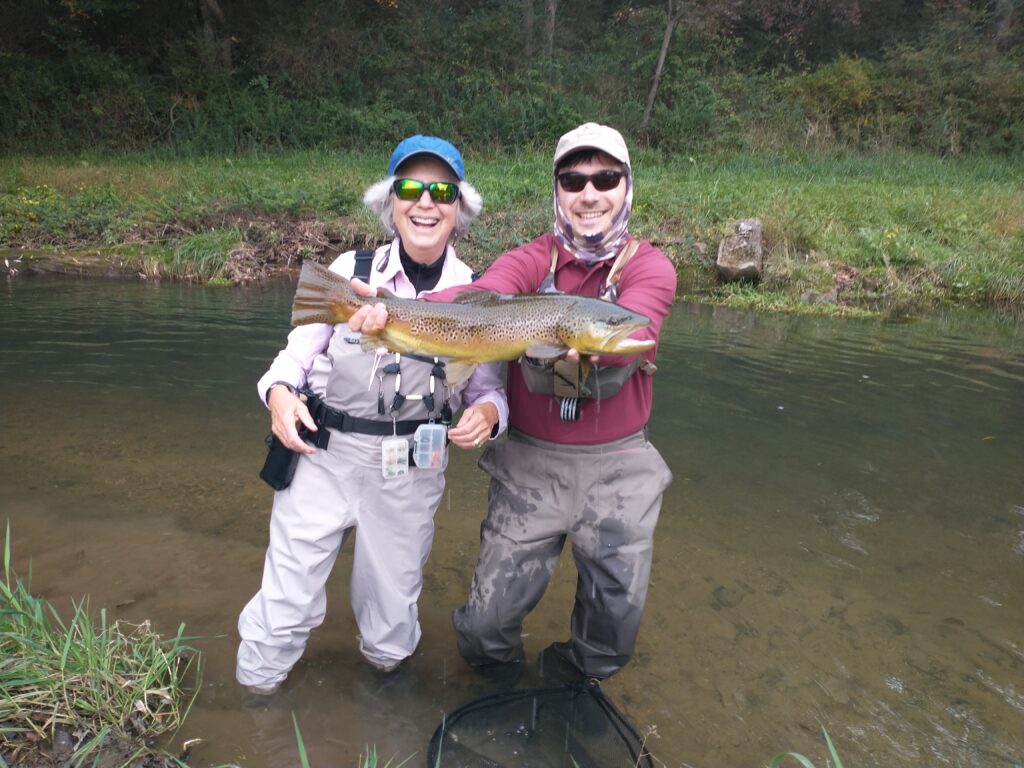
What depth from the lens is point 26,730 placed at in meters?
2.63

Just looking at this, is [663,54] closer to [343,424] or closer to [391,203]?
[391,203]

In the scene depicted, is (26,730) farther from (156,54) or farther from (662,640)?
(156,54)

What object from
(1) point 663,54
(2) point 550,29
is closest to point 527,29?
(2) point 550,29

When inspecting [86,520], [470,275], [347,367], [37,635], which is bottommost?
[86,520]

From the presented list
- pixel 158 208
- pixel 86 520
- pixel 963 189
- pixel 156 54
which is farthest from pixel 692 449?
pixel 156 54

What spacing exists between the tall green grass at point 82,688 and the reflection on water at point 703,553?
177 mm

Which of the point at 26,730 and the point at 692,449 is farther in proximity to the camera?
the point at 692,449

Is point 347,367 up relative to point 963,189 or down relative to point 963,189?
down

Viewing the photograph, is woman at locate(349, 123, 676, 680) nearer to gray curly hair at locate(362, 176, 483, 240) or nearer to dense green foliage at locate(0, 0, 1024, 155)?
gray curly hair at locate(362, 176, 483, 240)

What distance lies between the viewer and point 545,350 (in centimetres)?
286

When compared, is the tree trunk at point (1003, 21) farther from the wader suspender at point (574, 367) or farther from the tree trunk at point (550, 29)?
the wader suspender at point (574, 367)

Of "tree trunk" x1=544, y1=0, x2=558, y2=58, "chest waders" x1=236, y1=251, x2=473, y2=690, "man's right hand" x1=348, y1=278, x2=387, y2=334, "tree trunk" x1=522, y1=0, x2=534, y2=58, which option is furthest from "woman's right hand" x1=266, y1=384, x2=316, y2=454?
"tree trunk" x1=522, y1=0, x2=534, y2=58

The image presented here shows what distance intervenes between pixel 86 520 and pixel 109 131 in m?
20.4

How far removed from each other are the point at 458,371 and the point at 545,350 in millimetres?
391
